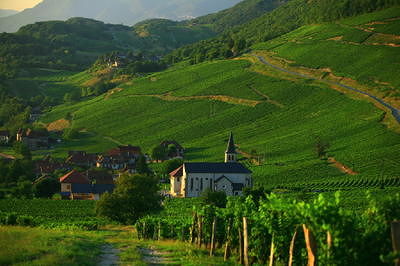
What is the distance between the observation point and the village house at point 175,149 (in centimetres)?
11960

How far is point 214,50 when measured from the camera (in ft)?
651

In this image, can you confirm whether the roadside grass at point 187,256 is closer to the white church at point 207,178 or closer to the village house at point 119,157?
the white church at point 207,178

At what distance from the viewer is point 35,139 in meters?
142

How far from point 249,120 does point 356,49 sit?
38894mm

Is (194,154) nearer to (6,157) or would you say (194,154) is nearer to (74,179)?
(74,179)

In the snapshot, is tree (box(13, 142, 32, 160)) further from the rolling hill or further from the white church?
the white church

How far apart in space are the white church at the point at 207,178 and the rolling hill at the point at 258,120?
3.76 meters

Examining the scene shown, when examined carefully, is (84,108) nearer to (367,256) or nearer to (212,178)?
(212,178)

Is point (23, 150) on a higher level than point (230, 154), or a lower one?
higher

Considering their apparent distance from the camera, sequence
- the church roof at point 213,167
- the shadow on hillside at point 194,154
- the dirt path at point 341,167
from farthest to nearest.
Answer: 1. the shadow on hillside at point 194,154
2. the church roof at point 213,167
3. the dirt path at point 341,167

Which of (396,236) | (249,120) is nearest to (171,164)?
(249,120)

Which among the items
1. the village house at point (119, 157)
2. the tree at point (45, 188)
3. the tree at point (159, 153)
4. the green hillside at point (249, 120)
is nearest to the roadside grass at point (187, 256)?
the green hillside at point (249, 120)

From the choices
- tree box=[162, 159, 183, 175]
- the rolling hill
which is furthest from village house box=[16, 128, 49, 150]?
tree box=[162, 159, 183, 175]

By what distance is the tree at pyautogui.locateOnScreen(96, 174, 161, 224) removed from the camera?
6090 centimetres
